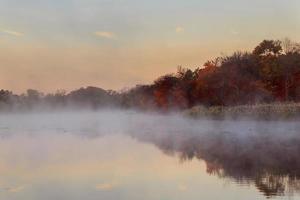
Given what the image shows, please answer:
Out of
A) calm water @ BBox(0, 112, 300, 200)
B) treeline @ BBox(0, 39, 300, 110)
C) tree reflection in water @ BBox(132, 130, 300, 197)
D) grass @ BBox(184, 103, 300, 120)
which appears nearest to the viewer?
calm water @ BBox(0, 112, 300, 200)

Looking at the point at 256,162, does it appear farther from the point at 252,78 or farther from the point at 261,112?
the point at 252,78

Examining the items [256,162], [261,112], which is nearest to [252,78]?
[261,112]

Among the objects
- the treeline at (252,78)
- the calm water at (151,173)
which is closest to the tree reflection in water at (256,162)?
the calm water at (151,173)

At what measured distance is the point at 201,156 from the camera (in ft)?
77.3

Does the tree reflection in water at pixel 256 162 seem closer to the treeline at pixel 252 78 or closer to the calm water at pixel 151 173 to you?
the calm water at pixel 151 173

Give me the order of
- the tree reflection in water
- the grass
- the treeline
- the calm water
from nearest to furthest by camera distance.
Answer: the calm water < the tree reflection in water < the grass < the treeline

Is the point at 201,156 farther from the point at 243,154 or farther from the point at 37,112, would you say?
the point at 37,112

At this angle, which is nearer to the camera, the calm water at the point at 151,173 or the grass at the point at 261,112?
the calm water at the point at 151,173

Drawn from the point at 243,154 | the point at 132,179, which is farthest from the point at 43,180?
the point at 243,154

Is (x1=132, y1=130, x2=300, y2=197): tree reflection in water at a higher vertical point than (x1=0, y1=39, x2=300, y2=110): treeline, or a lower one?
lower

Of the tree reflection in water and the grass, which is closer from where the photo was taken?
the tree reflection in water

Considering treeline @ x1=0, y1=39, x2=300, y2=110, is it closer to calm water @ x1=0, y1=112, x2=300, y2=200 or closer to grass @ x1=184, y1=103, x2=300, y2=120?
grass @ x1=184, y1=103, x2=300, y2=120

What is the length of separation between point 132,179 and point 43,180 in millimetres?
2816

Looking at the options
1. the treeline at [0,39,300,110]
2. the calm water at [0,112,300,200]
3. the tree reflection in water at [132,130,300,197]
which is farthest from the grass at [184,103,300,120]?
the calm water at [0,112,300,200]
